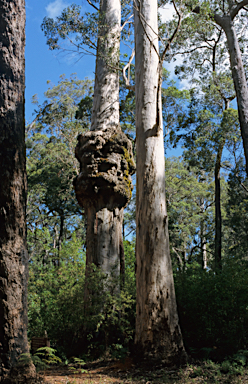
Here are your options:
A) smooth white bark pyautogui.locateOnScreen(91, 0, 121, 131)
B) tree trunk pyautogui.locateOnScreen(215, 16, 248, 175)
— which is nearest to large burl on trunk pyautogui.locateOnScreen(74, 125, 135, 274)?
smooth white bark pyautogui.locateOnScreen(91, 0, 121, 131)

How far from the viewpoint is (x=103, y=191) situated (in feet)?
22.0

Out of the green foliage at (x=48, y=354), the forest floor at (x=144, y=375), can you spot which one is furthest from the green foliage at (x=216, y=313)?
the green foliage at (x=48, y=354)

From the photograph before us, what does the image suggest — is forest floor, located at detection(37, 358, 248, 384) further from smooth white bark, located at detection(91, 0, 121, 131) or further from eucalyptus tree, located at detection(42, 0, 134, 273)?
smooth white bark, located at detection(91, 0, 121, 131)

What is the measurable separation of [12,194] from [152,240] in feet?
8.51

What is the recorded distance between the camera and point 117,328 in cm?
582

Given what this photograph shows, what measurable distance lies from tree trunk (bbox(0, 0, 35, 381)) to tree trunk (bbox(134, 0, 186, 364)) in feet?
7.32

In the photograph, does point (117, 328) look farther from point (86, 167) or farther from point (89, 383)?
point (86, 167)

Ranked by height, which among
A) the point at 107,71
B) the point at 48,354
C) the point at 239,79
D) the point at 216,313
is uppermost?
the point at 239,79

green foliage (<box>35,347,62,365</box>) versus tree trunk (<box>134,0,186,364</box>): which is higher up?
tree trunk (<box>134,0,186,364</box>)

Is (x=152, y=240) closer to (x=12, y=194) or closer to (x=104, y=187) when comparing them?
(x=104, y=187)

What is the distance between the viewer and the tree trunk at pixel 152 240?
495cm

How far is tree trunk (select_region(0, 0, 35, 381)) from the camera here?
10.8ft

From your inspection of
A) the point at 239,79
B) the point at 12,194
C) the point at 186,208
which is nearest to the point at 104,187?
the point at 12,194

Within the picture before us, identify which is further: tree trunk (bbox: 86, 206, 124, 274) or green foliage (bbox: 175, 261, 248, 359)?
tree trunk (bbox: 86, 206, 124, 274)
